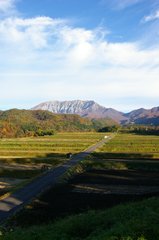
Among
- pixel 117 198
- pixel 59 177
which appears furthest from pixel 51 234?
pixel 59 177

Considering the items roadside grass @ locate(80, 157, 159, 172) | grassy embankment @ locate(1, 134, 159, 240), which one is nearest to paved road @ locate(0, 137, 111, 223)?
grassy embankment @ locate(1, 134, 159, 240)

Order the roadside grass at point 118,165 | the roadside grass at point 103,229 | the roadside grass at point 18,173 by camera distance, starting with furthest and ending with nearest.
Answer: the roadside grass at point 118,165 → the roadside grass at point 18,173 → the roadside grass at point 103,229

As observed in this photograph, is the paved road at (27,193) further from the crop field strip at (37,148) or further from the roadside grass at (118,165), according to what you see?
the crop field strip at (37,148)

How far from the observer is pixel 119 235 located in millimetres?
18594

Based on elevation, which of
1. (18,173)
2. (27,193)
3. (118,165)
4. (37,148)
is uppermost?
(37,148)

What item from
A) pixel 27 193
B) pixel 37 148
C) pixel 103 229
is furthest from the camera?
pixel 37 148

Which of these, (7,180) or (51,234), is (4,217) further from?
(7,180)

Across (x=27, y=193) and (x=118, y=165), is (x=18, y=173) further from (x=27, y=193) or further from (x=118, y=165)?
(x=27, y=193)

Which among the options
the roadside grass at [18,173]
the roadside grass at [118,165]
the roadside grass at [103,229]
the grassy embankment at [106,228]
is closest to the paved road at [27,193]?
the roadside grass at [18,173]

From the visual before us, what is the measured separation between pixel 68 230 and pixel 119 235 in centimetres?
494

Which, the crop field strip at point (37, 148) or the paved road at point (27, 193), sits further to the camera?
the crop field strip at point (37, 148)

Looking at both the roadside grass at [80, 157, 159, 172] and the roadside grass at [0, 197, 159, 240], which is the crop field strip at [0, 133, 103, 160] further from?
the roadside grass at [0, 197, 159, 240]

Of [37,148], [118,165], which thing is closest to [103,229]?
[118,165]

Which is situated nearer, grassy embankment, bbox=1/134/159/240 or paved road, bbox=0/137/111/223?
grassy embankment, bbox=1/134/159/240
